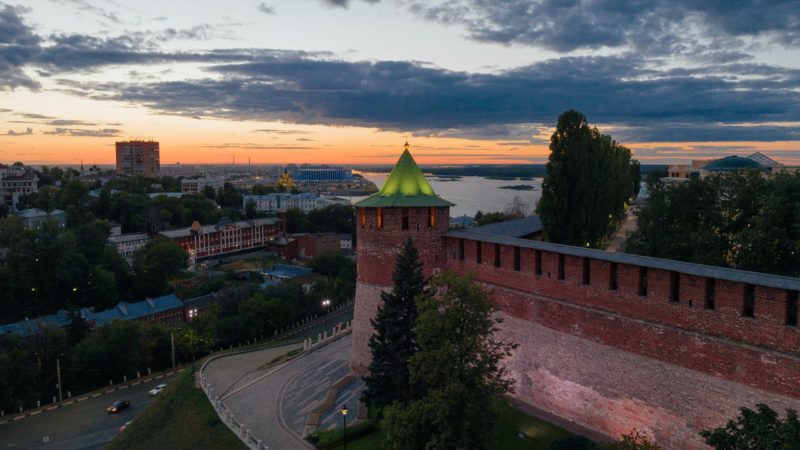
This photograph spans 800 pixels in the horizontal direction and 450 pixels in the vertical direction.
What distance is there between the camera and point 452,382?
989 centimetres

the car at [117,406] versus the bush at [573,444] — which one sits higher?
the bush at [573,444]

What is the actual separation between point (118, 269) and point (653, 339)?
42.6 meters

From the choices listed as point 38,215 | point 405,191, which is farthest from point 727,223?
Answer: point 38,215

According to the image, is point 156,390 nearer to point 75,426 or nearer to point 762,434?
point 75,426

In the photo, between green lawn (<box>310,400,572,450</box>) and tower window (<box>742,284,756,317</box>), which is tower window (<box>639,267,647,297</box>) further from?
green lawn (<box>310,400,572,450</box>)

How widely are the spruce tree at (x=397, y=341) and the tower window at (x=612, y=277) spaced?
13.1 ft

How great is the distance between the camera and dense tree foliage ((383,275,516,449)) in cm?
990

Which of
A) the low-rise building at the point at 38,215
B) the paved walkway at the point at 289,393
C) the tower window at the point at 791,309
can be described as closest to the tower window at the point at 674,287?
the tower window at the point at 791,309

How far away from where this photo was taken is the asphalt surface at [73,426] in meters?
21.0

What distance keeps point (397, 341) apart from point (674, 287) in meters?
5.70

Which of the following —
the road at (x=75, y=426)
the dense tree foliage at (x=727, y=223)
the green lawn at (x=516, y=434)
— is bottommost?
the road at (x=75, y=426)

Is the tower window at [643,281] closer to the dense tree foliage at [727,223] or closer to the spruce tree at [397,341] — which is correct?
the dense tree foliage at [727,223]

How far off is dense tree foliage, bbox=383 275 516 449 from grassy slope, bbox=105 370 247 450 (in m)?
6.32

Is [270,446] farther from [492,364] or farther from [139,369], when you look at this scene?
[139,369]
